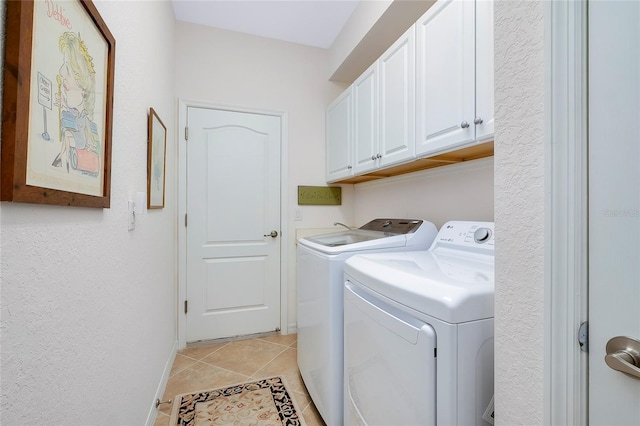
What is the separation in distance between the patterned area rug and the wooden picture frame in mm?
1182

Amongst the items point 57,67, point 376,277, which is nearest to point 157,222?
point 57,67

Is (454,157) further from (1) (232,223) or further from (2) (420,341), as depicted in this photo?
(1) (232,223)

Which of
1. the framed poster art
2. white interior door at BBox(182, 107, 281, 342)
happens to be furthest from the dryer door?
white interior door at BBox(182, 107, 281, 342)

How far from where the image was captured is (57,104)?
636mm

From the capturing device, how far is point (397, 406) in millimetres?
878

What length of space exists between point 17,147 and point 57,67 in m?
0.25

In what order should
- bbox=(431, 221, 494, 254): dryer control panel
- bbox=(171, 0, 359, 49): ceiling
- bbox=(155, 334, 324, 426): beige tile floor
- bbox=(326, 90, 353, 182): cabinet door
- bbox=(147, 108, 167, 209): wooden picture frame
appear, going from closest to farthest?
bbox=(431, 221, 494, 254): dryer control panel < bbox=(147, 108, 167, 209): wooden picture frame < bbox=(155, 334, 324, 426): beige tile floor < bbox=(171, 0, 359, 49): ceiling < bbox=(326, 90, 353, 182): cabinet door

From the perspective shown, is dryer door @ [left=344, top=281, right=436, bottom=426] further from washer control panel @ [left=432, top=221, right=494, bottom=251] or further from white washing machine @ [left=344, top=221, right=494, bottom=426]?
washer control panel @ [left=432, top=221, right=494, bottom=251]

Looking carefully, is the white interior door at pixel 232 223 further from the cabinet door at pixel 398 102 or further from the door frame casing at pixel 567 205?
the door frame casing at pixel 567 205

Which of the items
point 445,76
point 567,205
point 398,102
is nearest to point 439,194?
point 398,102

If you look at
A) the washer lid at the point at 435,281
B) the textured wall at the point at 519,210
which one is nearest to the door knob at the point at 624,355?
the textured wall at the point at 519,210

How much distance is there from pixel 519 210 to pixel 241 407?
1.77 meters

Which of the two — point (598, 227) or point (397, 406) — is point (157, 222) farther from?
point (598, 227)

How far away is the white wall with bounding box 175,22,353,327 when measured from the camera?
2.42m
